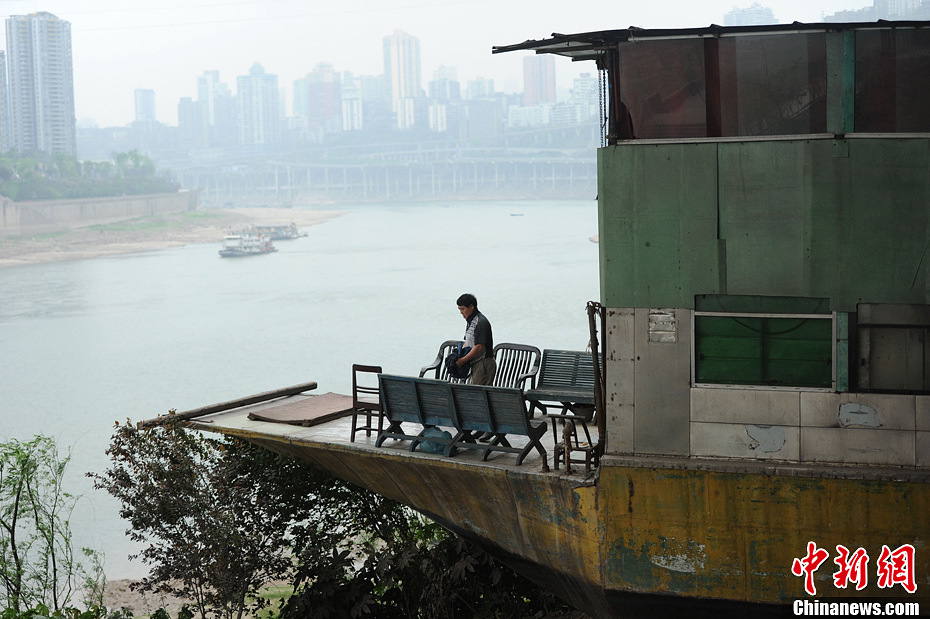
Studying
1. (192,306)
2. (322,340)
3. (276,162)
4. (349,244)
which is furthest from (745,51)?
(276,162)

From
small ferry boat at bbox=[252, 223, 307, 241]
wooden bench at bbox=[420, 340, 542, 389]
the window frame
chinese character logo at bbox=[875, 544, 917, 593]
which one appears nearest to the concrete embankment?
small ferry boat at bbox=[252, 223, 307, 241]

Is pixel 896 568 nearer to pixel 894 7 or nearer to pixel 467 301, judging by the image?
pixel 467 301

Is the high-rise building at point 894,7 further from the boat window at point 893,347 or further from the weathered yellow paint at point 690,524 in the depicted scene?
the weathered yellow paint at point 690,524

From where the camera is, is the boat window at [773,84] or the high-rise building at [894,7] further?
the high-rise building at [894,7]

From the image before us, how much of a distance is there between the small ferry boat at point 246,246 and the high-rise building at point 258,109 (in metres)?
39.3

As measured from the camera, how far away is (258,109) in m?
145

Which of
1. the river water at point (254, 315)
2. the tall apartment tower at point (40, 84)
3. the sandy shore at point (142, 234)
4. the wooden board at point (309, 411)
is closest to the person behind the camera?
the wooden board at point (309, 411)

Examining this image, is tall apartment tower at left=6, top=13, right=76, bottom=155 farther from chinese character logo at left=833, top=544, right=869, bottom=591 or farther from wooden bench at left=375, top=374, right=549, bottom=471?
chinese character logo at left=833, top=544, right=869, bottom=591

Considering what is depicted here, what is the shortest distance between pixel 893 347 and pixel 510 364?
370cm

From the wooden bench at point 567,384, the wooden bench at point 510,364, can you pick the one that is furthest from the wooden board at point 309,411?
the wooden bench at point 567,384

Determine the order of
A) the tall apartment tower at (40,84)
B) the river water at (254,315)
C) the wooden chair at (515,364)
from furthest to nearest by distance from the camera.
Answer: the tall apartment tower at (40,84) < the river water at (254,315) < the wooden chair at (515,364)

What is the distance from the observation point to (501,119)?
113 metres

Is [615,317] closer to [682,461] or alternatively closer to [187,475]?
[682,461]

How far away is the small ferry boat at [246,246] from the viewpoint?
307ft
